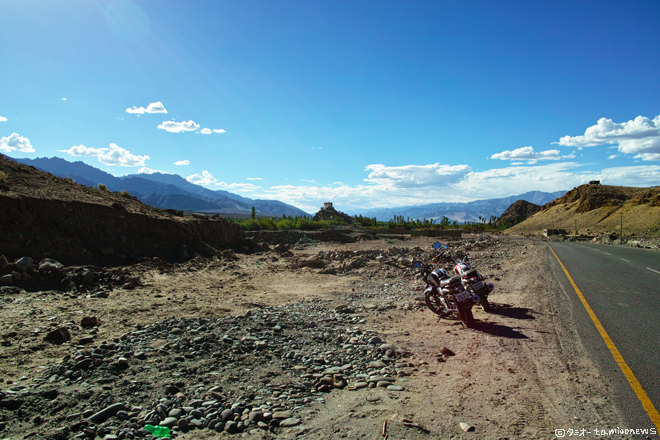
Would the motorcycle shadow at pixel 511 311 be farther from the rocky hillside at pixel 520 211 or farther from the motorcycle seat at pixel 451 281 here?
the rocky hillside at pixel 520 211

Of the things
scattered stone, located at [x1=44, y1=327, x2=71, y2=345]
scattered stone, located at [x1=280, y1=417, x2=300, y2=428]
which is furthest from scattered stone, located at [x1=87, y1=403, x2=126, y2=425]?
scattered stone, located at [x1=44, y1=327, x2=71, y2=345]

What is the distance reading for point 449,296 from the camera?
665 cm

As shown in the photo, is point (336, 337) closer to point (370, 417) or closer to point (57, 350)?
point (370, 417)

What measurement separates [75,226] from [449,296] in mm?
12302

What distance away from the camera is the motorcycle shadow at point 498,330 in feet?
19.4

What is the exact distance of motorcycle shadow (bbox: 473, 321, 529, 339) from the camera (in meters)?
5.90

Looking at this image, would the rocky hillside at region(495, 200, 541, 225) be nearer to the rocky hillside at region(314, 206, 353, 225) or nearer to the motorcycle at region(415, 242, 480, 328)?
the rocky hillside at region(314, 206, 353, 225)

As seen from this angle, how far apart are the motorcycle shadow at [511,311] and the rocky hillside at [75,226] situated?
1188 centimetres

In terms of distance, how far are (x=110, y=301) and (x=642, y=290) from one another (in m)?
13.4

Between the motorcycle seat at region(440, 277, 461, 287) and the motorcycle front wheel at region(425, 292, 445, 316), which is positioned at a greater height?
the motorcycle seat at region(440, 277, 461, 287)

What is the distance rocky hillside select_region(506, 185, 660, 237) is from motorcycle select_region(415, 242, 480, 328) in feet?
148

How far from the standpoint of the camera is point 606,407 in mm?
3465

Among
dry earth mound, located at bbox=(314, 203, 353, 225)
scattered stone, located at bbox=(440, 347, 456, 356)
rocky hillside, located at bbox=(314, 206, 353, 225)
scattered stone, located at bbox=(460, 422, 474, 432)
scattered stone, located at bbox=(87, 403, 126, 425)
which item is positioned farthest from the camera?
dry earth mound, located at bbox=(314, 203, 353, 225)

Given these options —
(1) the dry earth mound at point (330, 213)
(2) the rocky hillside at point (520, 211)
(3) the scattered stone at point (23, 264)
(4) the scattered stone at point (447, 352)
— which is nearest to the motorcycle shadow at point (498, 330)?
(4) the scattered stone at point (447, 352)
